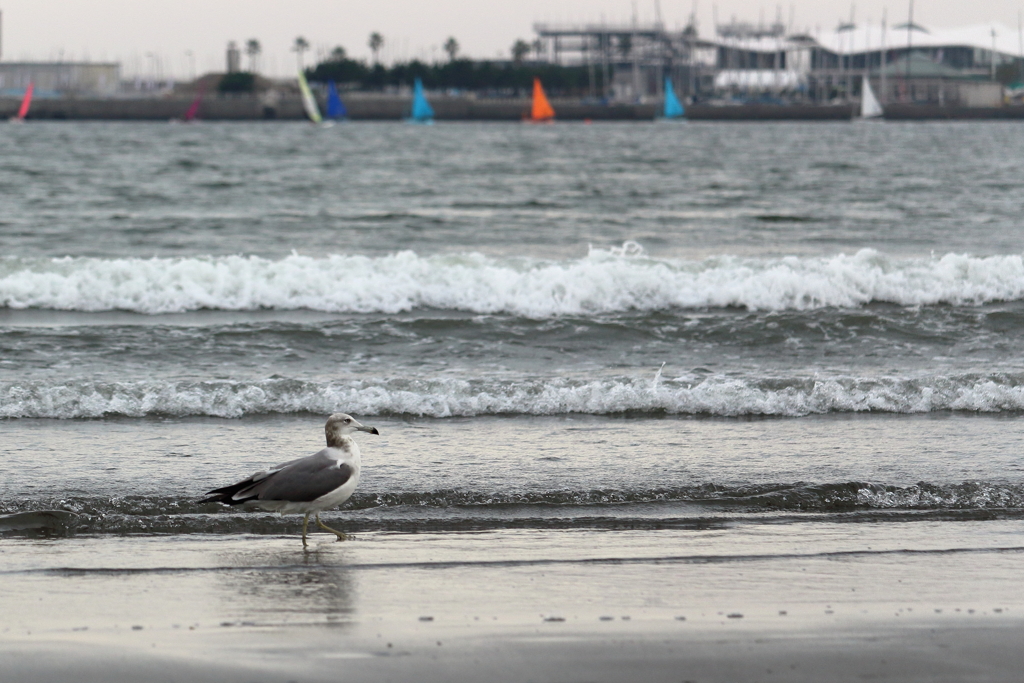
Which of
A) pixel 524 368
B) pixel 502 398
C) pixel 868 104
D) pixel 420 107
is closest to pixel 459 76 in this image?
pixel 420 107

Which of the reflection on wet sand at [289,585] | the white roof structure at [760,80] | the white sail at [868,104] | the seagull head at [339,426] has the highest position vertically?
the white roof structure at [760,80]

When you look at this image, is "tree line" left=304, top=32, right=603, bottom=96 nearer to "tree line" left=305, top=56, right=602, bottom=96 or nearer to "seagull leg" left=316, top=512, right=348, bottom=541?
"tree line" left=305, top=56, right=602, bottom=96

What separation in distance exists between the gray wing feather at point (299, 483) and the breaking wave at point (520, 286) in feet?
23.7

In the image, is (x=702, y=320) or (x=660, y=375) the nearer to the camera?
(x=660, y=375)

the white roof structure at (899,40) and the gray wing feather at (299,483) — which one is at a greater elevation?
the white roof structure at (899,40)

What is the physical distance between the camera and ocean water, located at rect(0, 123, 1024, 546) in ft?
19.5

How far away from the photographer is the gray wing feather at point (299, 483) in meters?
5.05

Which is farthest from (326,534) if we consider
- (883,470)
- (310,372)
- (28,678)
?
(310,372)

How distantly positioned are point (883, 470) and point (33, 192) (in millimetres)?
24725

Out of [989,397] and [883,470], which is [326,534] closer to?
[883,470]

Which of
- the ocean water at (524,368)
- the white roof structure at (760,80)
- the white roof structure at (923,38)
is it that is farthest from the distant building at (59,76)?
the ocean water at (524,368)

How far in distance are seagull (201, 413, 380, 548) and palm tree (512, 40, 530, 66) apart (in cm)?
14238

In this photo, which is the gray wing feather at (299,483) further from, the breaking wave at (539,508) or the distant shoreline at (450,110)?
the distant shoreline at (450,110)

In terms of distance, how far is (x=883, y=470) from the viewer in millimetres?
6461
